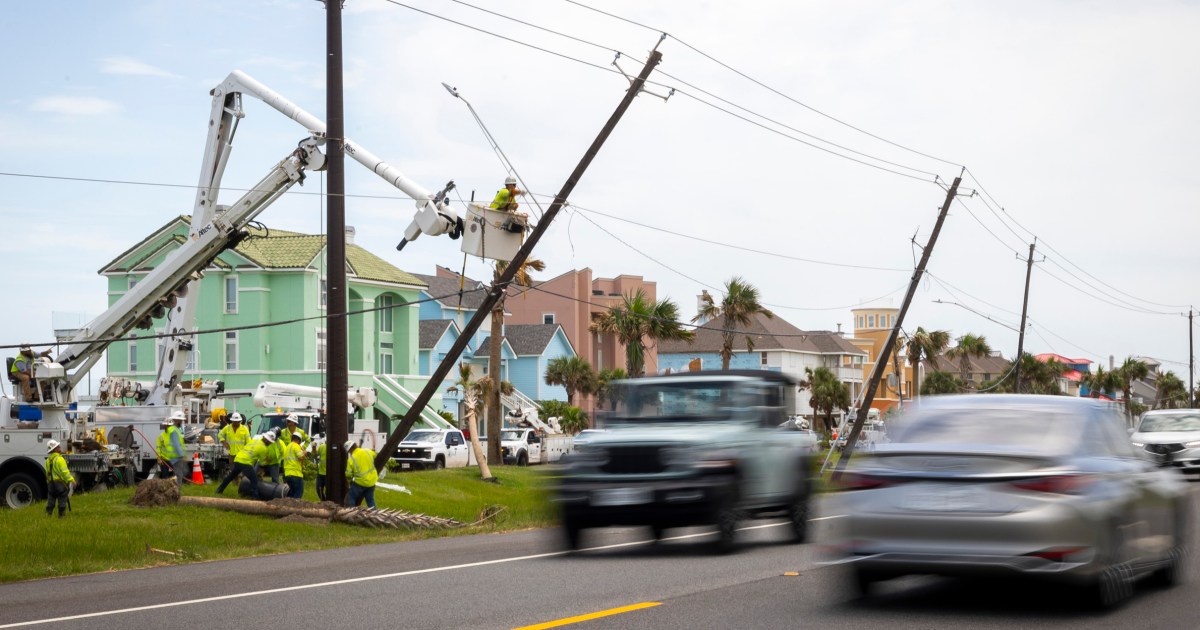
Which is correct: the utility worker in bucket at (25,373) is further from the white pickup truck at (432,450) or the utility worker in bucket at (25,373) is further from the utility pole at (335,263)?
the white pickup truck at (432,450)

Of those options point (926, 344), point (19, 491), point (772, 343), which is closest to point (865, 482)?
point (19, 491)

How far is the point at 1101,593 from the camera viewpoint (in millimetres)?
9219

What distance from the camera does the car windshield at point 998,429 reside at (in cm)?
933

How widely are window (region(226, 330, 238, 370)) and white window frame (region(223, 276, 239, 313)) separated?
1.00m

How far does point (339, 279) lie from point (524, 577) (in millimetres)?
11230

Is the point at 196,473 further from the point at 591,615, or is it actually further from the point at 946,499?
the point at 946,499

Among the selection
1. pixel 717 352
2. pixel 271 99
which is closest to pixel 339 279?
pixel 271 99

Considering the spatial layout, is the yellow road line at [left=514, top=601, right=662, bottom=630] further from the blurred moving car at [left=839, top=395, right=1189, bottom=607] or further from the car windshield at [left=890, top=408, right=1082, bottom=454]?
the car windshield at [left=890, top=408, right=1082, bottom=454]

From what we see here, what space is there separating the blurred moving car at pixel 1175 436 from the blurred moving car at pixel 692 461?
15201mm

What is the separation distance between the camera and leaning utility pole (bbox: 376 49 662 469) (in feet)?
82.9

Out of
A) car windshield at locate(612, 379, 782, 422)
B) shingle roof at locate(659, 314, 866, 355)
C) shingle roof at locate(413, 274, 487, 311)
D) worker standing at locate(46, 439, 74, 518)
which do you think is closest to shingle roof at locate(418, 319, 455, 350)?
shingle roof at locate(413, 274, 487, 311)

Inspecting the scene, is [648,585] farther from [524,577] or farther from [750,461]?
[750,461]

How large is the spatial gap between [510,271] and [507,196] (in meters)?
1.89

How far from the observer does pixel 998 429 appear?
31.3 ft
